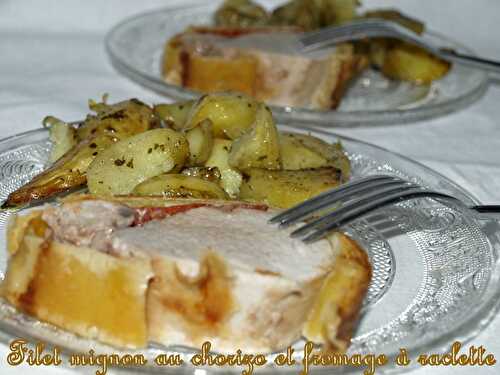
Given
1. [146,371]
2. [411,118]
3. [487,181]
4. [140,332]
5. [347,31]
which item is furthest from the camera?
[347,31]

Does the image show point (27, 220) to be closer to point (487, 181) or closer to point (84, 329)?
point (84, 329)

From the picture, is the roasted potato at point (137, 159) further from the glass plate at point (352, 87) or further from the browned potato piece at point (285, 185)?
the glass plate at point (352, 87)

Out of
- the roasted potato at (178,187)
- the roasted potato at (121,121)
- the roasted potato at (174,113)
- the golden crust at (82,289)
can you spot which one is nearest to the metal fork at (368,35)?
the roasted potato at (174,113)

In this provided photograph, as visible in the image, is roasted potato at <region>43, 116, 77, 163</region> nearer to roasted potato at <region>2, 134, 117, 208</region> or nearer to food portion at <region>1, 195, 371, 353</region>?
roasted potato at <region>2, 134, 117, 208</region>

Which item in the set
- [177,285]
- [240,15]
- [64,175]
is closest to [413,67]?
[240,15]

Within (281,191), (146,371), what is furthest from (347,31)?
(146,371)

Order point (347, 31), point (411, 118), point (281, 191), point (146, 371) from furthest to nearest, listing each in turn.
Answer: point (347, 31) < point (411, 118) < point (281, 191) < point (146, 371)

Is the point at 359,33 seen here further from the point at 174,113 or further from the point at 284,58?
the point at 174,113
